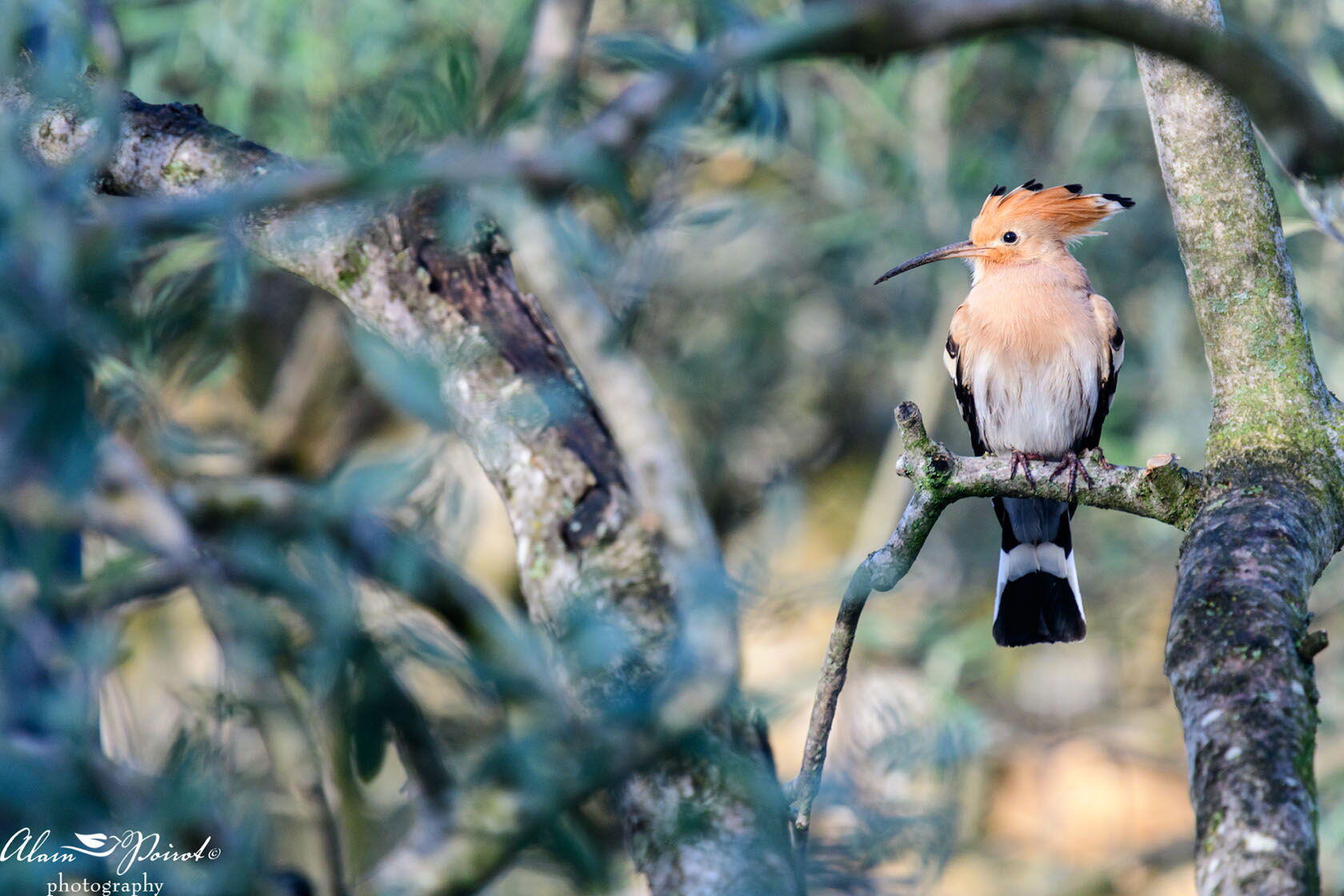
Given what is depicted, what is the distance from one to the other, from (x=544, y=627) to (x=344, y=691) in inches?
26.0

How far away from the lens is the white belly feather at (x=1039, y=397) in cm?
264

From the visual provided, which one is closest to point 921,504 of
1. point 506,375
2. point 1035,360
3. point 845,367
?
point 506,375

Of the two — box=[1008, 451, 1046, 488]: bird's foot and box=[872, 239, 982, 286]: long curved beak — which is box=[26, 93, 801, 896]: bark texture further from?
box=[872, 239, 982, 286]: long curved beak

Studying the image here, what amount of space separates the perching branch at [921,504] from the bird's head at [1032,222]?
1.12 meters

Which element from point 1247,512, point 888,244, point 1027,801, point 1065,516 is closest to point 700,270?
point 888,244

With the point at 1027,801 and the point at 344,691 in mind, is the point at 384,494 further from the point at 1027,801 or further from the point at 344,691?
the point at 1027,801

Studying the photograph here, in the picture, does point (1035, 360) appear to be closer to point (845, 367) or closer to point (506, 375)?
point (506, 375)

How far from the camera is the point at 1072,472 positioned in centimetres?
181

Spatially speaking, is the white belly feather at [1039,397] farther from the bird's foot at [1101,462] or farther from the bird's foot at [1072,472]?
the bird's foot at [1072,472]

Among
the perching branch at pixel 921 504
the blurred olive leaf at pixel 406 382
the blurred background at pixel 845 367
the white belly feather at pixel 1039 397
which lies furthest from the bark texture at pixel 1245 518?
the white belly feather at pixel 1039 397

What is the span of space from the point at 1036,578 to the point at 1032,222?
2.66 feet

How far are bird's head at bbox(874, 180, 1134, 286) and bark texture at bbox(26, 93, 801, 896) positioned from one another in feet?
3.50

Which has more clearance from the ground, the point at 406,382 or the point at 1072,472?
the point at 1072,472

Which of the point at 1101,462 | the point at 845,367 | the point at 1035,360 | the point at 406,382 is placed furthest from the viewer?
the point at 845,367
